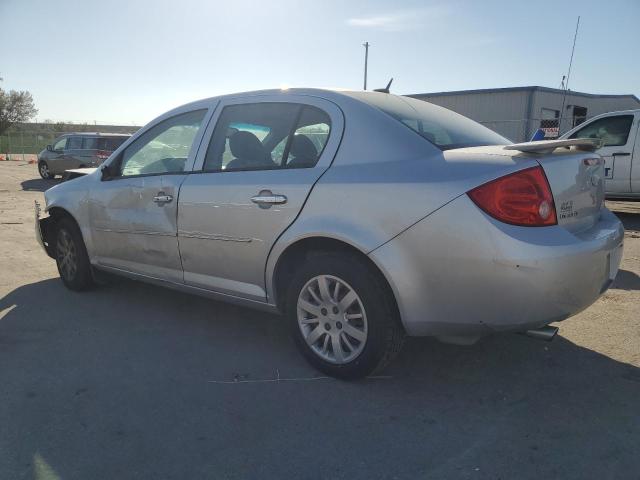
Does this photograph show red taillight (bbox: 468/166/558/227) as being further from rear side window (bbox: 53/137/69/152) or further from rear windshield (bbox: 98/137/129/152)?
rear side window (bbox: 53/137/69/152)

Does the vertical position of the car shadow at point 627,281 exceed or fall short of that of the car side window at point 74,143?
it falls short

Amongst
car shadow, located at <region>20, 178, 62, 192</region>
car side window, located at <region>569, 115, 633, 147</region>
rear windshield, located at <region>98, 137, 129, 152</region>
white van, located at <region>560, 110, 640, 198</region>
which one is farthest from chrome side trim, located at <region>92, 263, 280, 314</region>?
rear windshield, located at <region>98, 137, 129, 152</region>

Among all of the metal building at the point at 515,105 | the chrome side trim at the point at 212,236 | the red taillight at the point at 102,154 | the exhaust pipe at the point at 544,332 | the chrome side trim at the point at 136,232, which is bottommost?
the exhaust pipe at the point at 544,332

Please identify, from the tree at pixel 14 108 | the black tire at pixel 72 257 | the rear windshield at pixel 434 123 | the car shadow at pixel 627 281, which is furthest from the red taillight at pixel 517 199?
the tree at pixel 14 108

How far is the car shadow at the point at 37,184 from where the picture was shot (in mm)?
15680

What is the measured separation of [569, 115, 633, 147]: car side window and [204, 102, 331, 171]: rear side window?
25.5 feet

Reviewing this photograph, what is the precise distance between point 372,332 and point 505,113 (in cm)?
2134

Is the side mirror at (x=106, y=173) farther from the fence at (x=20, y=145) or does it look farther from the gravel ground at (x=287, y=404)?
the fence at (x=20, y=145)

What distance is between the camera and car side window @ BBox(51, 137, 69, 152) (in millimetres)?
18769

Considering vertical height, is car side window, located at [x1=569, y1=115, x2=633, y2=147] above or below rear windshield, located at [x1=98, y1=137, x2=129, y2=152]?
above

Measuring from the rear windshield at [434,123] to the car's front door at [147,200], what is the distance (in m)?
1.35

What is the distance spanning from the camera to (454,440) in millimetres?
2512

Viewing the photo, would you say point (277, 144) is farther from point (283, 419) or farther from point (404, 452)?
point (404, 452)

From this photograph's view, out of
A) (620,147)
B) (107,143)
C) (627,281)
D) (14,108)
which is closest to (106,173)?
(627,281)
